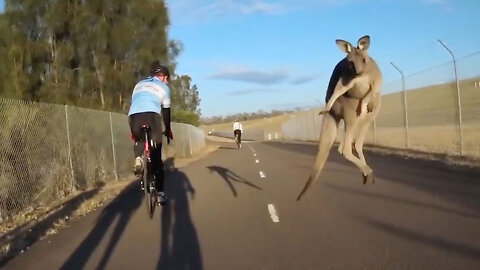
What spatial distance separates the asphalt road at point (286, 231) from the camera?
691 cm

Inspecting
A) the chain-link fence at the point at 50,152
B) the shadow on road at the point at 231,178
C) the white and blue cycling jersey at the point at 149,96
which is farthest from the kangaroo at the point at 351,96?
the shadow on road at the point at 231,178

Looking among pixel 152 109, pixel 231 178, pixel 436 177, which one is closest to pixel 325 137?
pixel 152 109

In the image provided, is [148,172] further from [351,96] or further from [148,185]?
[351,96]

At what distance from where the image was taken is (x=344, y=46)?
192 inches

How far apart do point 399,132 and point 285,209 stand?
1910cm

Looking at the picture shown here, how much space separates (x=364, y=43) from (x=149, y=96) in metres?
3.92

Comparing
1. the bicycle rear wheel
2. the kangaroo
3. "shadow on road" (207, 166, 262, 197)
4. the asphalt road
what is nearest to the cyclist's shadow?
the asphalt road

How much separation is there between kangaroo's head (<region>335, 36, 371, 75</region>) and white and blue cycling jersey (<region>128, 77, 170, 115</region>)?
3.84 metres

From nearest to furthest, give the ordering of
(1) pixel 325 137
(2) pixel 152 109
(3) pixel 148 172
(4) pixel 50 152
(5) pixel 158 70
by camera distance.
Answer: (1) pixel 325 137, (2) pixel 152 109, (5) pixel 158 70, (3) pixel 148 172, (4) pixel 50 152

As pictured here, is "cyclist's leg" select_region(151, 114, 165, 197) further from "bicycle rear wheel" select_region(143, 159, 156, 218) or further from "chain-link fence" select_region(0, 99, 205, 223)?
"chain-link fence" select_region(0, 99, 205, 223)

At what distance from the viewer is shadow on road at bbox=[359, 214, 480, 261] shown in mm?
6786

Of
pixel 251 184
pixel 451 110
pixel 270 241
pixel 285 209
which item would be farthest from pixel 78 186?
pixel 451 110

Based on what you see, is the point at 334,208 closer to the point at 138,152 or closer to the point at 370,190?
the point at 370,190

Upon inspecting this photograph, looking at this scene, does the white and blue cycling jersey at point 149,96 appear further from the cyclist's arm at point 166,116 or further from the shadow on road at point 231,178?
the shadow on road at point 231,178
